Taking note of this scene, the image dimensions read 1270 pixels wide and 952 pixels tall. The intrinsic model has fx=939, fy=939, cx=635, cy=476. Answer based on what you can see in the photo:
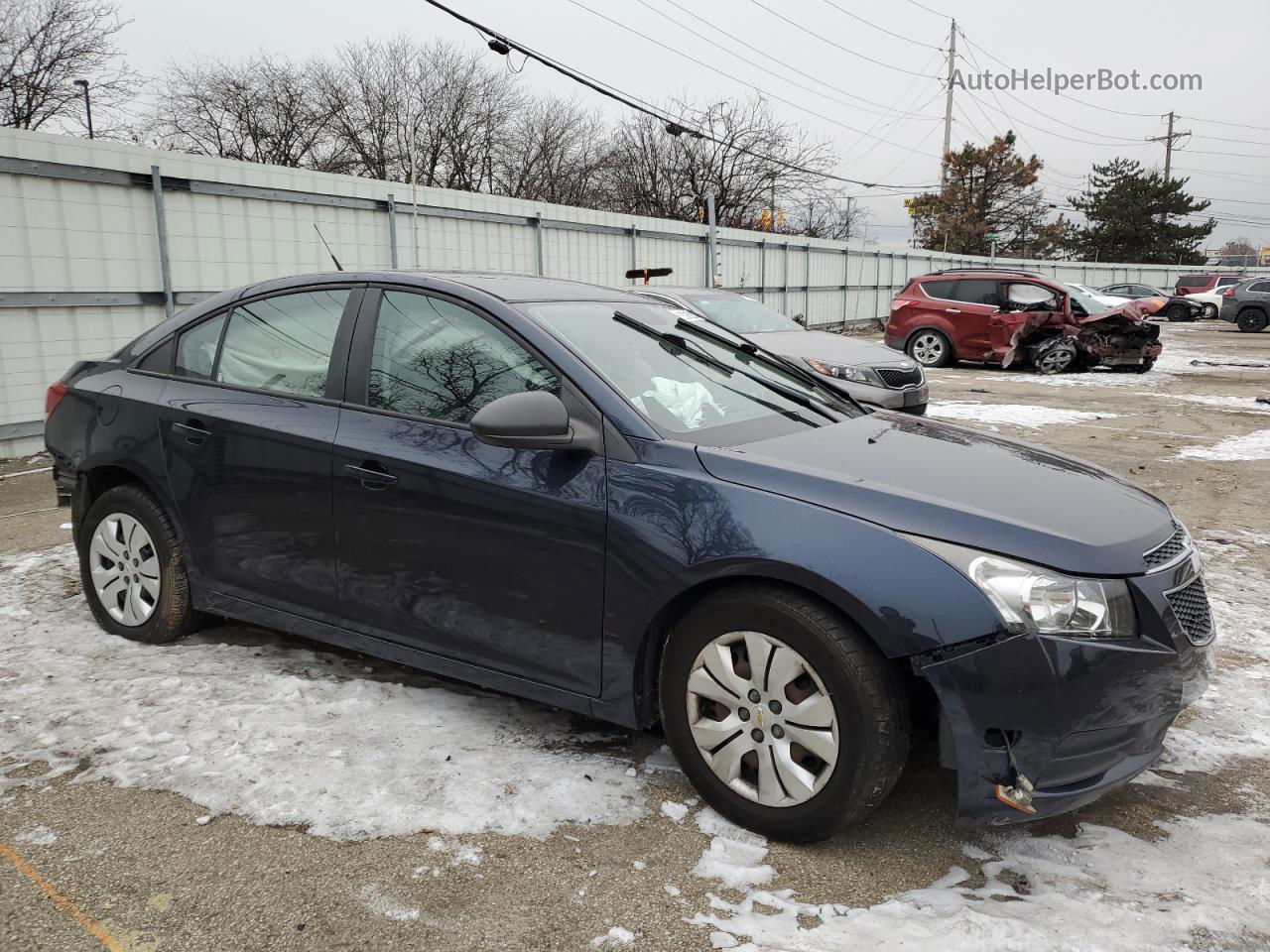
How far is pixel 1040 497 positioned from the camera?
Answer: 2660 millimetres

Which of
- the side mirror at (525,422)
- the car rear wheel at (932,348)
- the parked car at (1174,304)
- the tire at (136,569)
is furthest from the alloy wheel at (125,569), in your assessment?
the parked car at (1174,304)

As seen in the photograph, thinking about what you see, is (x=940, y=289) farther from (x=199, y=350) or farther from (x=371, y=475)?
(x=371, y=475)

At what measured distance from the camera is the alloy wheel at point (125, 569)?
152 inches

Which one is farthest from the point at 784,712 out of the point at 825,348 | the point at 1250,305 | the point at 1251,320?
the point at 1251,320

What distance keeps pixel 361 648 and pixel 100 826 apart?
0.94 metres

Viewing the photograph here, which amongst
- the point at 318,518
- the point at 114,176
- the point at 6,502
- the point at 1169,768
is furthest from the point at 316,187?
the point at 1169,768

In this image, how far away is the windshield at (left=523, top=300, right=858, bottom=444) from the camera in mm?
2975

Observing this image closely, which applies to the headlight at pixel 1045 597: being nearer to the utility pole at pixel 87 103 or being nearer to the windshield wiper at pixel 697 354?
the windshield wiper at pixel 697 354

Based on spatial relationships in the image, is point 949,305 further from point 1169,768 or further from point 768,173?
point 768,173

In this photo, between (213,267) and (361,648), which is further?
(213,267)

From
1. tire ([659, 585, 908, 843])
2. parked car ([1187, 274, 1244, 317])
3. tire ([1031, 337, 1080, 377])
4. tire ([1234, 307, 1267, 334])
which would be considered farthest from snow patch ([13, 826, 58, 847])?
parked car ([1187, 274, 1244, 317])

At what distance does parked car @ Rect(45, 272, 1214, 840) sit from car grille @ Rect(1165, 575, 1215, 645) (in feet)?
0.05

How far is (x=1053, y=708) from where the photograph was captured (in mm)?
2262

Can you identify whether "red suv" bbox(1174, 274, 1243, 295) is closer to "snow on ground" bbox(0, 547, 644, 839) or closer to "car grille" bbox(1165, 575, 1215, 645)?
"car grille" bbox(1165, 575, 1215, 645)
